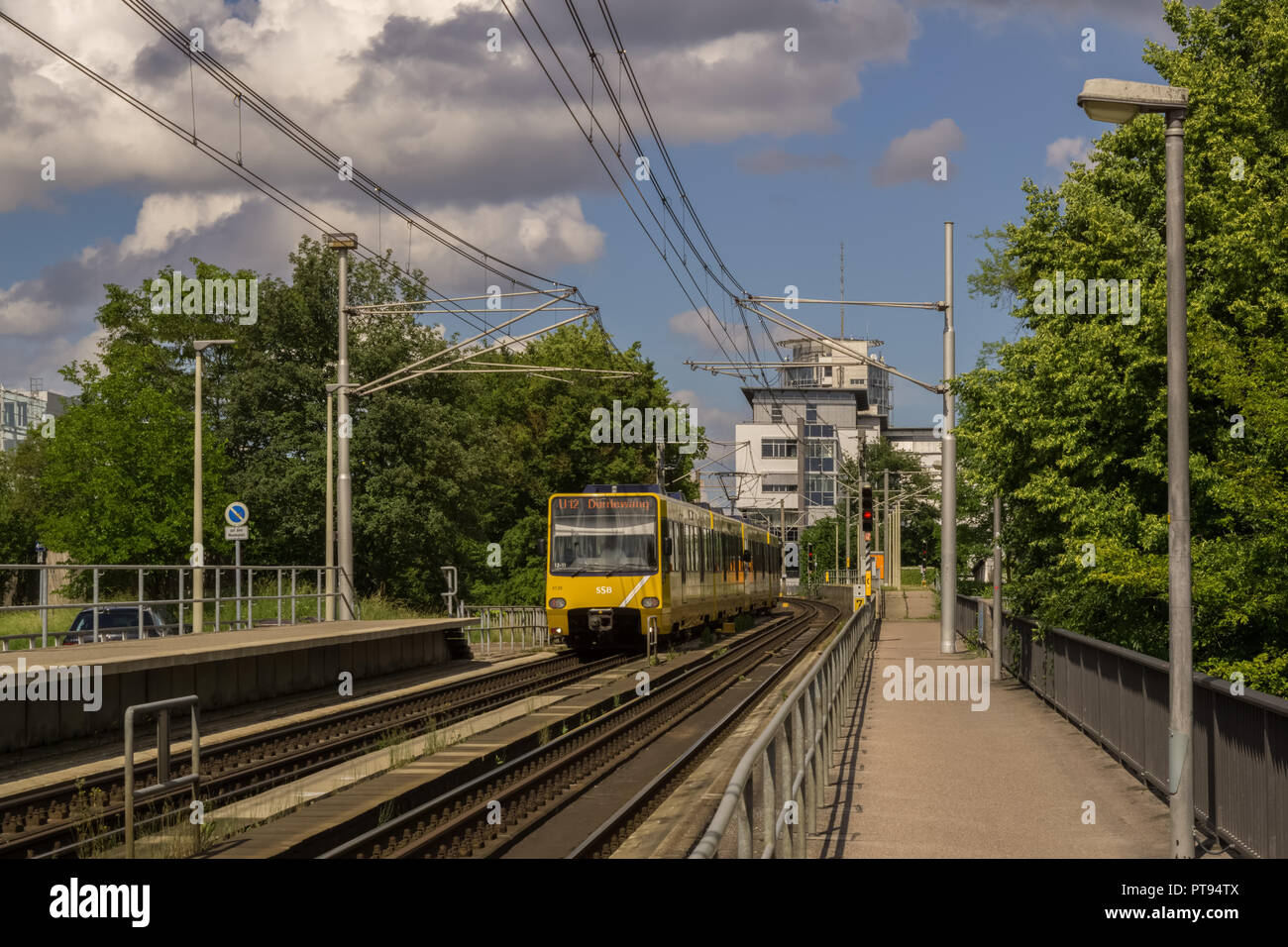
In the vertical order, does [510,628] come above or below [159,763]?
below

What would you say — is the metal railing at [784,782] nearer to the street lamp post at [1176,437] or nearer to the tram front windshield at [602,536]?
the street lamp post at [1176,437]

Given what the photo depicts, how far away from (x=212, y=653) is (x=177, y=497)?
25529 mm

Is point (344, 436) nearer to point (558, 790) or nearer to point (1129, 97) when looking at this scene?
point (558, 790)

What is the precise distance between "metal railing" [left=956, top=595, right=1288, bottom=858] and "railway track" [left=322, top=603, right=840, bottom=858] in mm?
4542

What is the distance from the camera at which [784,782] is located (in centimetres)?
898

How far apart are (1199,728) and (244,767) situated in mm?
10019

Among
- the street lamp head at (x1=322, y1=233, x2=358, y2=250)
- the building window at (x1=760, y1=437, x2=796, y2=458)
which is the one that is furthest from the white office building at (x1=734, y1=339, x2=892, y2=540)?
the street lamp head at (x1=322, y1=233, x2=358, y2=250)

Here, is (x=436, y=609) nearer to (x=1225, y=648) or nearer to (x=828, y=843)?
(x=1225, y=648)

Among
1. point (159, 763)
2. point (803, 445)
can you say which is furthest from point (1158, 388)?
point (803, 445)

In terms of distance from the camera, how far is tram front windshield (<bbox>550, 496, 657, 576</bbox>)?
109 feet

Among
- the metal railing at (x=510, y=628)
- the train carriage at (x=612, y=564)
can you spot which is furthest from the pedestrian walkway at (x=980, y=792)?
the metal railing at (x=510, y=628)

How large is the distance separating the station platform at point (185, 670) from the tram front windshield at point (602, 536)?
4.20 m

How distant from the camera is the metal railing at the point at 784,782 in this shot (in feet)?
21.2
